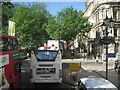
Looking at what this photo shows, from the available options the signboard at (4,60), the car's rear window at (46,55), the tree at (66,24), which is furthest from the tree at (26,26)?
the signboard at (4,60)

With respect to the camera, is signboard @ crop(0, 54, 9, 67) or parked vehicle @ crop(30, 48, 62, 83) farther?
parked vehicle @ crop(30, 48, 62, 83)

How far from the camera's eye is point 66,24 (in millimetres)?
29375

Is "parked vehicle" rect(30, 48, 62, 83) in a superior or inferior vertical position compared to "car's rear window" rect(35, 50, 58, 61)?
inferior

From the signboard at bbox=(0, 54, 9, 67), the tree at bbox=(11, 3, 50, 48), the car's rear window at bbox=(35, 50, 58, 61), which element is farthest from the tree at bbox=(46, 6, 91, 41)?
the signboard at bbox=(0, 54, 9, 67)

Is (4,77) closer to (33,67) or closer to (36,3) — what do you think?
(33,67)

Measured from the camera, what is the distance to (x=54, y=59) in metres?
8.91

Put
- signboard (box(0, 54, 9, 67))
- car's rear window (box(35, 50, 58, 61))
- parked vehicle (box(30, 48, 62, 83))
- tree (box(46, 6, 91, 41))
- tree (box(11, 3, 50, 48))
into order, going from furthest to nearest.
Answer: tree (box(46, 6, 91, 41)), tree (box(11, 3, 50, 48)), car's rear window (box(35, 50, 58, 61)), parked vehicle (box(30, 48, 62, 83)), signboard (box(0, 54, 9, 67))

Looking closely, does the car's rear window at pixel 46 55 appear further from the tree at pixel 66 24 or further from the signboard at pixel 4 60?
the tree at pixel 66 24

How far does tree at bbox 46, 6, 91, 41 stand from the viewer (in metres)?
29.3

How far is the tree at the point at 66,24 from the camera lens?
29297 mm

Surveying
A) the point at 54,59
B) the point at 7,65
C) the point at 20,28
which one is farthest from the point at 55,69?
the point at 20,28

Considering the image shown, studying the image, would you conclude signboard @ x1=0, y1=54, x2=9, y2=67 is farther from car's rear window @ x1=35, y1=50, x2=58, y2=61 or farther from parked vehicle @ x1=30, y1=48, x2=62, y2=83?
car's rear window @ x1=35, y1=50, x2=58, y2=61

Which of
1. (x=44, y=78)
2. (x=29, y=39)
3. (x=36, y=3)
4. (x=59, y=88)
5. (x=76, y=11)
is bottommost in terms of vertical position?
(x=59, y=88)

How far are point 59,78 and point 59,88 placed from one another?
4.16 ft
